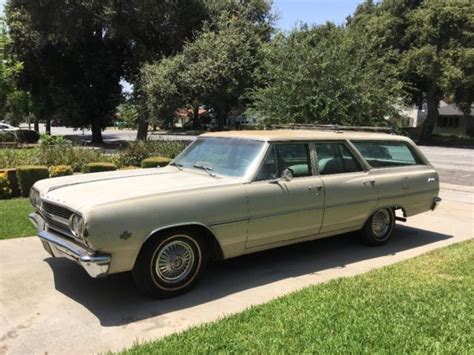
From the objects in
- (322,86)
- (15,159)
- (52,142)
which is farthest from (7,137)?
(322,86)

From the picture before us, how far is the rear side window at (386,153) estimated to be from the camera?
668cm

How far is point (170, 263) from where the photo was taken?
15.5ft

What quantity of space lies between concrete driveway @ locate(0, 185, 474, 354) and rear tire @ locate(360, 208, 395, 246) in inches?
5.0

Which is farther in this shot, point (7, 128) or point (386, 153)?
point (7, 128)

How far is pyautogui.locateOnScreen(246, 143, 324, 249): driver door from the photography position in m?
5.20

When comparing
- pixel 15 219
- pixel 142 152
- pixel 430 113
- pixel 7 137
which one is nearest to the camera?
pixel 15 219

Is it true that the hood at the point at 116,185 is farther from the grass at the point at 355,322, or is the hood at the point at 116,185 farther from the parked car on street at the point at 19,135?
the parked car on street at the point at 19,135

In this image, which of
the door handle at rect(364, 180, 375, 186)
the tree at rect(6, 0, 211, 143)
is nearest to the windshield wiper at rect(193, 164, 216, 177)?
the door handle at rect(364, 180, 375, 186)

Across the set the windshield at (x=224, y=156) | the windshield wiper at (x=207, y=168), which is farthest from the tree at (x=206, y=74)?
the windshield wiper at (x=207, y=168)

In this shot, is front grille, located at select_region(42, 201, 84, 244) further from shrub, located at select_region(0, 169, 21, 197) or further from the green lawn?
shrub, located at select_region(0, 169, 21, 197)

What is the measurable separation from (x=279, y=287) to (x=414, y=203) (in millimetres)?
2946

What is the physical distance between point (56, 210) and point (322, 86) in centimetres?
1055

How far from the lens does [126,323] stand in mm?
4168

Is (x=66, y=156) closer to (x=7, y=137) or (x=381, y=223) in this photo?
(x=381, y=223)
